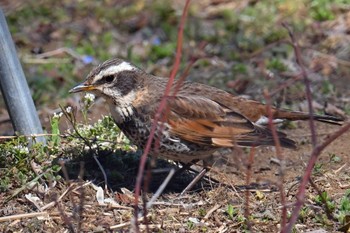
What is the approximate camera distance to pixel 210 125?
7602mm

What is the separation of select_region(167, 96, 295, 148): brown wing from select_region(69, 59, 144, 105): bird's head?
0.42m

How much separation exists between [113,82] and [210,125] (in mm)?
935

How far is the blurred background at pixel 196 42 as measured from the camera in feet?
34.9

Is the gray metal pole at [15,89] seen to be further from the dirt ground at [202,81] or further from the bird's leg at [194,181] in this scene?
the bird's leg at [194,181]

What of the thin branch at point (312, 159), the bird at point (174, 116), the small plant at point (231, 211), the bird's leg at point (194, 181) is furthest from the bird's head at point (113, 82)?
the thin branch at point (312, 159)

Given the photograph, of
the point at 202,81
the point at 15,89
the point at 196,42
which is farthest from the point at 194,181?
the point at 196,42

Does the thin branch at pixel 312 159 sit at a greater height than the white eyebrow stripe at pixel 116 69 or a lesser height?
lesser

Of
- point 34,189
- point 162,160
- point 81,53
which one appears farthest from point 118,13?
point 34,189

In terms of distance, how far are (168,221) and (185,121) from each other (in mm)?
1041

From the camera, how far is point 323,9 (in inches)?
485

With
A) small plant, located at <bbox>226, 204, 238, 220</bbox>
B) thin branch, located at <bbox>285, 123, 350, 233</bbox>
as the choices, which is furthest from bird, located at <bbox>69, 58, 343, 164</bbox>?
thin branch, located at <bbox>285, 123, 350, 233</bbox>

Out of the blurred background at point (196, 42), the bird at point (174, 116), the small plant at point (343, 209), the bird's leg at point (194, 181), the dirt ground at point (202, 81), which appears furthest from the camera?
the blurred background at point (196, 42)

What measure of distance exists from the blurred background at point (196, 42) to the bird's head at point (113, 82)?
8.03 feet

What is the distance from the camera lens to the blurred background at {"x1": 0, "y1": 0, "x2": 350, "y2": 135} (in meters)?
10.6
